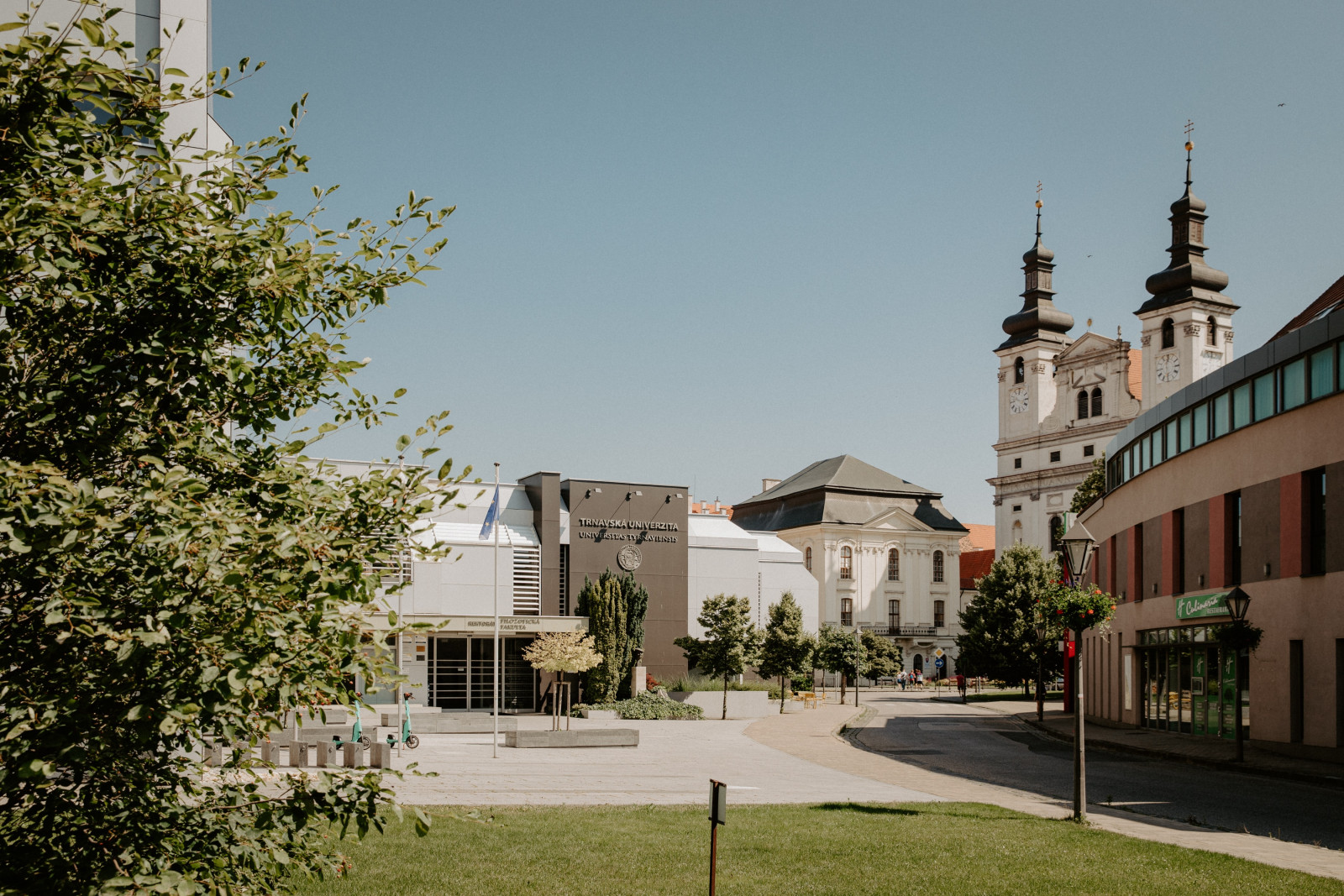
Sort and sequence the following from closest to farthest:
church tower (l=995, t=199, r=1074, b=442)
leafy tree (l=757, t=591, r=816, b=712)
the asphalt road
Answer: the asphalt road
leafy tree (l=757, t=591, r=816, b=712)
church tower (l=995, t=199, r=1074, b=442)

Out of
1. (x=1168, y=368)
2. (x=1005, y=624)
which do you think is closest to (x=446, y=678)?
(x=1005, y=624)

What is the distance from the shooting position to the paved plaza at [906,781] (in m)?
16.9

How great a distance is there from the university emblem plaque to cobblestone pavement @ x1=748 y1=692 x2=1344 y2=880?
12994 millimetres

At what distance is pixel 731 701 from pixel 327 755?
2891 centimetres

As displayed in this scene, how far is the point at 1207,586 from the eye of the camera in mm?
33219

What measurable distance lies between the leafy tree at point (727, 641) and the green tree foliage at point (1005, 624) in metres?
17.6

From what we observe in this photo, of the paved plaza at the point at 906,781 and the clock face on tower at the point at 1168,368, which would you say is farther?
the clock face on tower at the point at 1168,368

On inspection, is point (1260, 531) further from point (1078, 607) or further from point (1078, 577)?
point (1078, 577)

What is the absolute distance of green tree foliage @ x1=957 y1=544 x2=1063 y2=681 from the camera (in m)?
61.9

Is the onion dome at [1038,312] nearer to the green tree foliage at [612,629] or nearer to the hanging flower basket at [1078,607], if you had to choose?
the green tree foliage at [612,629]

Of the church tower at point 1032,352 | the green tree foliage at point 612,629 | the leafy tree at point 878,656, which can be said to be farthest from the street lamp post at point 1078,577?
the church tower at point 1032,352

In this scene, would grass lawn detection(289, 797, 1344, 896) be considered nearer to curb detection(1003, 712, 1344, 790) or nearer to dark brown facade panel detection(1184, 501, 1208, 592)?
curb detection(1003, 712, 1344, 790)

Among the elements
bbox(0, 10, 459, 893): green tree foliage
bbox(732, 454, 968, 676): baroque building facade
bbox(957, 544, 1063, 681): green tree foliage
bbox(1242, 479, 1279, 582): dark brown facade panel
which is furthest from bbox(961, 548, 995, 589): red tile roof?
bbox(0, 10, 459, 893): green tree foliage

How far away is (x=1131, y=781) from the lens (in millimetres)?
23656
